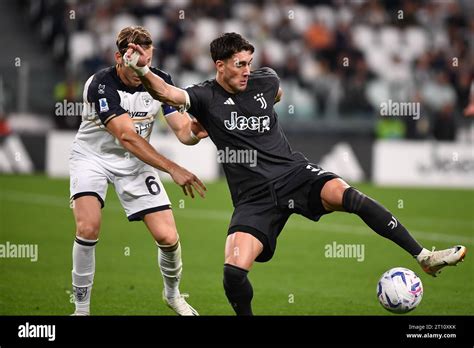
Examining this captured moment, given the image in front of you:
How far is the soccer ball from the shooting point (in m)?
7.02

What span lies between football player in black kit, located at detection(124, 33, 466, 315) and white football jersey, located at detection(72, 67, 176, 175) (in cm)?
49

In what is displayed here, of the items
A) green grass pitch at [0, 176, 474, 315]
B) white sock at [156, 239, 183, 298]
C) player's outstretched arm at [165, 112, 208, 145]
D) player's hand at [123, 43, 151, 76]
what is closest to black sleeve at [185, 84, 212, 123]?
player's outstretched arm at [165, 112, 208, 145]

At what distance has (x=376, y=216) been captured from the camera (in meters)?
6.81

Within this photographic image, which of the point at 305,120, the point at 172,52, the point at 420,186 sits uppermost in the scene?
the point at 172,52

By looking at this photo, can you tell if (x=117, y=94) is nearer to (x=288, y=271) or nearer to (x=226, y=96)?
(x=226, y=96)

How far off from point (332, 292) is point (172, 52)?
13524 millimetres

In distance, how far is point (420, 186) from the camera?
66.2 ft

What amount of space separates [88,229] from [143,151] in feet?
2.59

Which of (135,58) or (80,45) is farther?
(80,45)

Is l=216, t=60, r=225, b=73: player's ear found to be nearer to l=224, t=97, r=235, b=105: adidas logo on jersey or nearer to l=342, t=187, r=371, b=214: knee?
l=224, t=97, r=235, b=105: adidas logo on jersey

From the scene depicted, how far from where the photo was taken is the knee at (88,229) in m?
7.30

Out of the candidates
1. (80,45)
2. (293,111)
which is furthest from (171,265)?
(80,45)

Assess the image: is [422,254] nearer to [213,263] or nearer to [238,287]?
[238,287]

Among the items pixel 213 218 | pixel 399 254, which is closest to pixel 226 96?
pixel 399 254
